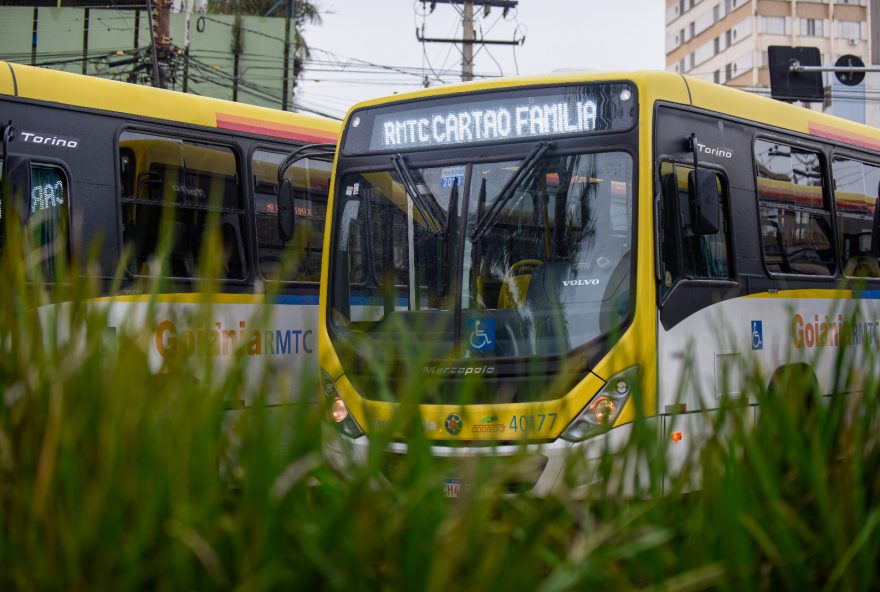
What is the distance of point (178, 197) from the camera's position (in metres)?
9.03

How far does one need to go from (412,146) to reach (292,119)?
2635 millimetres

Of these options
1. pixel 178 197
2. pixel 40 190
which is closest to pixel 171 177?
pixel 178 197

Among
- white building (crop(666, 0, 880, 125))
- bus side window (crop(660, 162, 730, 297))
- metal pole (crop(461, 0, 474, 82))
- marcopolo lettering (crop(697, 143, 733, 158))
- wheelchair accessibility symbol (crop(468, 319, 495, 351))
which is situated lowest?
wheelchair accessibility symbol (crop(468, 319, 495, 351))

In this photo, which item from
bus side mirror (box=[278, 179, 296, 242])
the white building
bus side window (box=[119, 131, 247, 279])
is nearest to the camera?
bus side window (box=[119, 131, 247, 279])

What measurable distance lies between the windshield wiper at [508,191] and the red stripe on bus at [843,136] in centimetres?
335

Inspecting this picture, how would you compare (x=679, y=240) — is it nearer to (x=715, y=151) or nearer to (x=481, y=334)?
(x=715, y=151)

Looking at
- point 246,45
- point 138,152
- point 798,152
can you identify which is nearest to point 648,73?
point 798,152

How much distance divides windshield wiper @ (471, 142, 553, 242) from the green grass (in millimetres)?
4681

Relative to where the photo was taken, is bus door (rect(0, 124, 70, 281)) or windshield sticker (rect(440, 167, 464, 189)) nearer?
bus door (rect(0, 124, 70, 281))

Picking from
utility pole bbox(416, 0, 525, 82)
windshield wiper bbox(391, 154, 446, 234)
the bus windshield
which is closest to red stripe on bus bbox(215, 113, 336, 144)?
windshield wiper bbox(391, 154, 446, 234)

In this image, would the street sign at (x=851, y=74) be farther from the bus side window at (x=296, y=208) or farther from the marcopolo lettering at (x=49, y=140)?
the marcopolo lettering at (x=49, y=140)

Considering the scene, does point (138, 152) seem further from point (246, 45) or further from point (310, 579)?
point (246, 45)

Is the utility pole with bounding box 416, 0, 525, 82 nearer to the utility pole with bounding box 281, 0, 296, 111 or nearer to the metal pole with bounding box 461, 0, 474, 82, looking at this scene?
the metal pole with bounding box 461, 0, 474, 82

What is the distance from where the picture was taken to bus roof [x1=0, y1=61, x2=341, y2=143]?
8.01 metres
